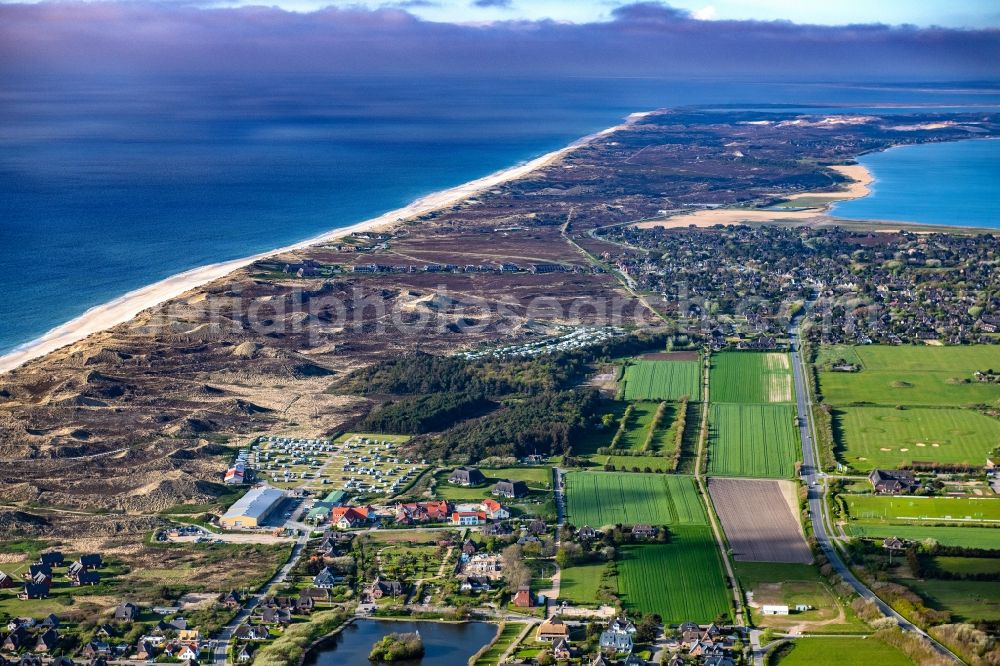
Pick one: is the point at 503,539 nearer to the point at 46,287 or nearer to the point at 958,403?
the point at 958,403

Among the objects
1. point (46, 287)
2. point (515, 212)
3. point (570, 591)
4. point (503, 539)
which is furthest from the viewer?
point (515, 212)

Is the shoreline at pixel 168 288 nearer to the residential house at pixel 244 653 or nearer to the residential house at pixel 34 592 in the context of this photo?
the residential house at pixel 34 592

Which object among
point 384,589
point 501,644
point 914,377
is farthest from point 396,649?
point 914,377

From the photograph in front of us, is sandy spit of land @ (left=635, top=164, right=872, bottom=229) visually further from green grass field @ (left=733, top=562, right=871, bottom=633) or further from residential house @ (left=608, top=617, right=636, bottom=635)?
residential house @ (left=608, top=617, right=636, bottom=635)

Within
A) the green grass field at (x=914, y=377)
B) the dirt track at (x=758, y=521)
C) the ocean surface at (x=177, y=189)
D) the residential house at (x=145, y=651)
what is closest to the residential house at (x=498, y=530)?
the dirt track at (x=758, y=521)

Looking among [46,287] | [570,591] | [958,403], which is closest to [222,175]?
[46,287]

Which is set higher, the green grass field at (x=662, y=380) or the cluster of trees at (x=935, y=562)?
the green grass field at (x=662, y=380)

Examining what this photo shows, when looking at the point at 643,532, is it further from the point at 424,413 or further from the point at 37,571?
the point at 37,571
